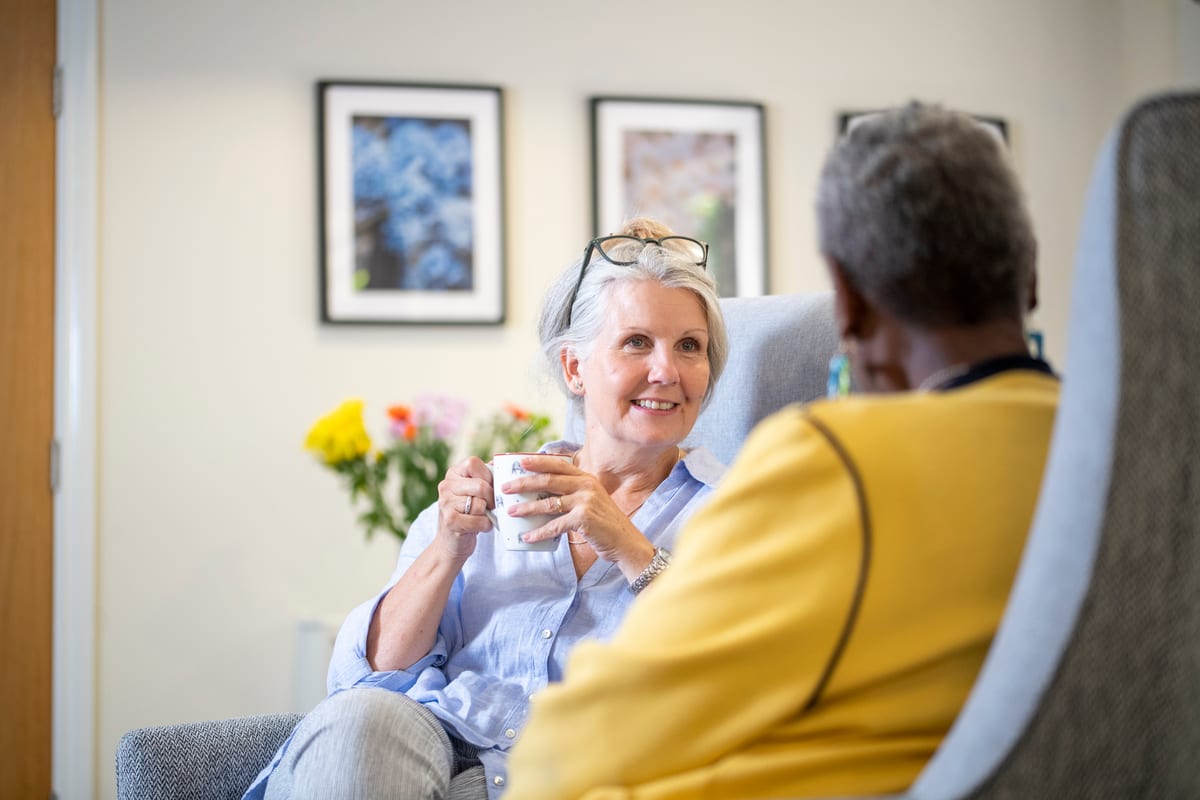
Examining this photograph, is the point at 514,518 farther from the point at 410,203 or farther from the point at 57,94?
the point at 57,94

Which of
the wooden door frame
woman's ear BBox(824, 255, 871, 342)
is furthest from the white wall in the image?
woman's ear BBox(824, 255, 871, 342)

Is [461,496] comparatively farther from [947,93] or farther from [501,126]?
[947,93]

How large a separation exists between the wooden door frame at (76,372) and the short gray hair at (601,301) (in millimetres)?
1628

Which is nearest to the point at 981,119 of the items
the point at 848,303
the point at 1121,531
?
the point at 848,303

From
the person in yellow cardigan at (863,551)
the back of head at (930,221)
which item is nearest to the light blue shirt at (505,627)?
the person in yellow cardigan at (863,551)

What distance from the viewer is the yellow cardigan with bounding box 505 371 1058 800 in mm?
771

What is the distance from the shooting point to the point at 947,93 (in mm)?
3334

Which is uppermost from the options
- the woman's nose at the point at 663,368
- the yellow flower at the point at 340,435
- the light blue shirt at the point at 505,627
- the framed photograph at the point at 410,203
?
the framed photograph at the point at 410,203

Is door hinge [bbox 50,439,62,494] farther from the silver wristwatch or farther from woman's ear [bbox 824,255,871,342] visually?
woman's ear [bbox 824,255,871,342]

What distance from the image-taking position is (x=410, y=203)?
303cm

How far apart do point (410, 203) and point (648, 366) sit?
5.15 ft

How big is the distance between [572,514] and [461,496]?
174 millimetres

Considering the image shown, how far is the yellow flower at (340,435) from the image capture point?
99.3 inches

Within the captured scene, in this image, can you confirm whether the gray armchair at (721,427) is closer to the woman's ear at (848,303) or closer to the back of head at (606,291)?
the back of head at (606,291)
